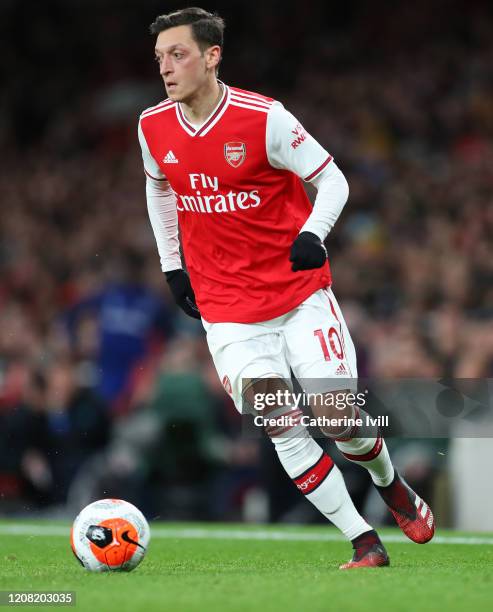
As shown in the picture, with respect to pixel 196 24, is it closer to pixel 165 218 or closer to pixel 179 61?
pixel 179 61

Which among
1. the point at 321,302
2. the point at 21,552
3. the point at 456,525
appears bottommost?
the point at 456,525

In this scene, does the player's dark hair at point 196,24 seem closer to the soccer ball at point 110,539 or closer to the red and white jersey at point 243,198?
the red and white jersey at point 243,198

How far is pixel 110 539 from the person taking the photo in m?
6.07

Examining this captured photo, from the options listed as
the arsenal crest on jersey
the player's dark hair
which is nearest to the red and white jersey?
the arsenal crest on jersey

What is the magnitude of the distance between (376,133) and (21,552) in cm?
827

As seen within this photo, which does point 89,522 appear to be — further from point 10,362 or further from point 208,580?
point 10,362

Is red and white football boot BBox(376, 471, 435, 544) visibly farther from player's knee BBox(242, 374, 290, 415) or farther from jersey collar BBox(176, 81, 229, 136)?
jersey collar BBox(176, 81, 229, 136)

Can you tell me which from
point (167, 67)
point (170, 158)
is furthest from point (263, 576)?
point (167, 67)

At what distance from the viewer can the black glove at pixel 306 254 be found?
19.5ft

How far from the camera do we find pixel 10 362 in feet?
43.2

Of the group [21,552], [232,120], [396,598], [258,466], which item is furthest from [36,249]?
[396,598]

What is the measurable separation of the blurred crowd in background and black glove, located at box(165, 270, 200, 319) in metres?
3.50

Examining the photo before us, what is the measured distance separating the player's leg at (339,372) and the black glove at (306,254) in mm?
500

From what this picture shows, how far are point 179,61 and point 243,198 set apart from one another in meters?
0.72
